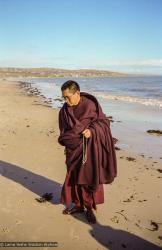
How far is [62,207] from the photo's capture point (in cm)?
542

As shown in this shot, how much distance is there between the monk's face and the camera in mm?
4594

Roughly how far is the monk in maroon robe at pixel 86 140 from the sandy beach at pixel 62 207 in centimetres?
62

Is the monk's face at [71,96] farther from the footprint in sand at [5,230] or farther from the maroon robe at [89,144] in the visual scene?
the footprint in sand at [5,230]

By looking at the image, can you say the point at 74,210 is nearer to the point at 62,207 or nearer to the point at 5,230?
the point at 62,207

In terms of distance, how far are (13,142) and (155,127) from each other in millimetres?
5907

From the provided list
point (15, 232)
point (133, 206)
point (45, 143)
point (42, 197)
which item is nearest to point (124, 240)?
point (133, 206)

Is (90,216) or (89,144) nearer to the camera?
(89,144)

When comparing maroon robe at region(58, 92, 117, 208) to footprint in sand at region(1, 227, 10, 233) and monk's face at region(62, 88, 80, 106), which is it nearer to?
monk's face at region(62, 88, 80, 106)

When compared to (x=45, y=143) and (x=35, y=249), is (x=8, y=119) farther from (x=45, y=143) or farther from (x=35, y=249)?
(x=35, y=249)

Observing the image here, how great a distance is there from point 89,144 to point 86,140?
7 centimetres

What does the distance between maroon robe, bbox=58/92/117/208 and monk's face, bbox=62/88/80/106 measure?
65mm

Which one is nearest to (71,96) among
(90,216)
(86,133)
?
(86,133)

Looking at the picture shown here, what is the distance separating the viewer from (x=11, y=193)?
591 cm

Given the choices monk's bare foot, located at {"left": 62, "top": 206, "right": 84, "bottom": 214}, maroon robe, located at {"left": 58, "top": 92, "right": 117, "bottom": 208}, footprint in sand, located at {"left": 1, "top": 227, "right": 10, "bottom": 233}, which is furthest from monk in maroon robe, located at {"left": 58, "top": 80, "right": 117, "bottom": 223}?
footprint in sand, located at {"left": 1, "top": 227, "right": 10, "bottom": 233}
